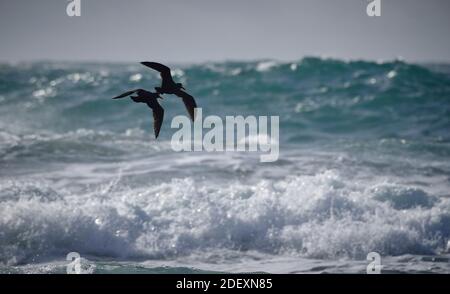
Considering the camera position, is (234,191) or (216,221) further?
(234,191)

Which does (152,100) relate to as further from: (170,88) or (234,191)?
(234,191)

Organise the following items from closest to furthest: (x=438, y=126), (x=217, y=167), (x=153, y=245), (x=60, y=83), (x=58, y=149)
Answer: (x=153, y=245), (x=217, y=167), (x=58, y=149), (x=438, y=126), (x=60, y=83)

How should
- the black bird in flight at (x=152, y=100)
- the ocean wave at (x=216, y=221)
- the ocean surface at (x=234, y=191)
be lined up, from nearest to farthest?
the black bird in flight at (x=152, y=100) → the ocean surface at (x=234, y=191) → the ocean wave at (x=216, y=221)

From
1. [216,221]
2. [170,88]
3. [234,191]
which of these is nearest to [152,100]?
[170,88]

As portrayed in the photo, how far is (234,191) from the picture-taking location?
8.60 m

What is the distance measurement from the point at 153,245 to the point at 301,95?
1077 cm

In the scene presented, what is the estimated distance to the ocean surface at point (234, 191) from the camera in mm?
6883

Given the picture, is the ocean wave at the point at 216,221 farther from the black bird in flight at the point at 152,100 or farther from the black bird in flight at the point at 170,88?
the black bird in flight at the point at 170,88

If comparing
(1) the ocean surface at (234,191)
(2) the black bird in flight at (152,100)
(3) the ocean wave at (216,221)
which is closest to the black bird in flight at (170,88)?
(2) the black bird in flight at (152,100)

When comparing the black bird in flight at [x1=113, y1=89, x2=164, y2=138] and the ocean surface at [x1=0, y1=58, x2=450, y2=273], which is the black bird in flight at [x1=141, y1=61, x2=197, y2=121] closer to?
the black bird in flight at [x1=113, y1=89, x2=164, y2=138]

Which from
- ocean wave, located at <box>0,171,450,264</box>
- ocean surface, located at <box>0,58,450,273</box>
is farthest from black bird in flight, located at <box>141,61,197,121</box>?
ocean wave, located at <box>0,171,450,264</box>

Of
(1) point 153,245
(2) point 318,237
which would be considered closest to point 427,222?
(2) point 318,237

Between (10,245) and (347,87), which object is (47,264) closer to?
(10,245)

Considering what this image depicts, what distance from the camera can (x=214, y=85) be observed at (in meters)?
18.5
